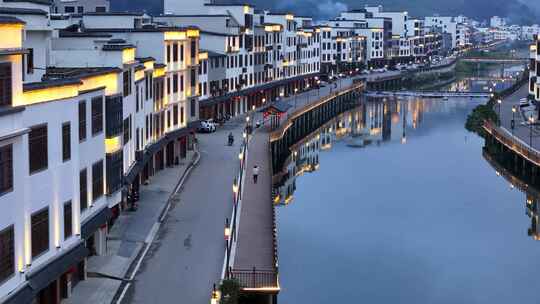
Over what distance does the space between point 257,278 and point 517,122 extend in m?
49.8

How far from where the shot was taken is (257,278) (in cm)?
2875

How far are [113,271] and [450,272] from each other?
14150 mm

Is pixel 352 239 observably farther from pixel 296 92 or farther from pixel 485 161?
pixel 296 92

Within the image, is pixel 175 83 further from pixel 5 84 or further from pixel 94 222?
pixel 5 84

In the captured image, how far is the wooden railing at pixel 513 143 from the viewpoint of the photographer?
54000 millimetres

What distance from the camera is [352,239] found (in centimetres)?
4331

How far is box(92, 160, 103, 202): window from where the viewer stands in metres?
30.8

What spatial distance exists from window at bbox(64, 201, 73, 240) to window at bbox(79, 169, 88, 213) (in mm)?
2142

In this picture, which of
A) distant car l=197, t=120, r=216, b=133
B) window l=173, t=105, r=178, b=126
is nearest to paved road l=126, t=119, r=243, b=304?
window l=173, t=105, r=178, b=126

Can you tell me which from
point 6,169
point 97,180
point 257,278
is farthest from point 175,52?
point 6,169

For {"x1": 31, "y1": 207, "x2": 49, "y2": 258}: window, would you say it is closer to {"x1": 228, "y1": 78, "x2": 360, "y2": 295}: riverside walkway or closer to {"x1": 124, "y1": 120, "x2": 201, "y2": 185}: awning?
{"x1": 228, "y1": 78, "x2": 360, "y2": 295}: riverside walkway

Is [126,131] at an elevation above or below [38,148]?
below

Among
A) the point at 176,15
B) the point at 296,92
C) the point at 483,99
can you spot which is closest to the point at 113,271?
the point at 176,15

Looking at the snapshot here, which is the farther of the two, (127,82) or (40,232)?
(127,82)
